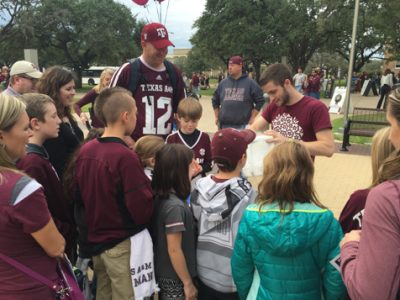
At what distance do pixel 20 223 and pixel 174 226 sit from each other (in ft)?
3.09

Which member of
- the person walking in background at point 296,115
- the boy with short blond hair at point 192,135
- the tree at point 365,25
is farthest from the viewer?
the tree at point 365,25

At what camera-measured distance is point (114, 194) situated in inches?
91.7

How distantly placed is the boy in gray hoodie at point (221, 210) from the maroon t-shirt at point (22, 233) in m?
0.93

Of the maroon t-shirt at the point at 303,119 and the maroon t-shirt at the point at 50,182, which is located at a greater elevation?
the maroon t-shirt at the point at 303,119

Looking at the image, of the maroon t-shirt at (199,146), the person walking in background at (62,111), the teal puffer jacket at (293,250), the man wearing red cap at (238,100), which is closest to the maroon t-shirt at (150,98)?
the maroon t-shirt at (199,146)

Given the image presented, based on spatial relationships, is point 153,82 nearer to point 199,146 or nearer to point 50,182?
point 199,146

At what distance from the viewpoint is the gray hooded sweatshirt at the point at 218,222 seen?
2334 millimetres

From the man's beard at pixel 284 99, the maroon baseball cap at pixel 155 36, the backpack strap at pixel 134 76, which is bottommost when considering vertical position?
the man's beard at pixel 284 99

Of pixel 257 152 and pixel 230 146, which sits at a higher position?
pixel 230 146

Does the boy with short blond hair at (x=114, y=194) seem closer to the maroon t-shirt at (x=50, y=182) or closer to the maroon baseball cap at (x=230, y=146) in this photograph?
the maroon t-shirt at (x=50, y=182)

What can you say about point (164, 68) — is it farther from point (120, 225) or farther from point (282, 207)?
point (282, 207)

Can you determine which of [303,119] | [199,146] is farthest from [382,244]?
[199,146]

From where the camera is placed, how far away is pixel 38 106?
2.57m

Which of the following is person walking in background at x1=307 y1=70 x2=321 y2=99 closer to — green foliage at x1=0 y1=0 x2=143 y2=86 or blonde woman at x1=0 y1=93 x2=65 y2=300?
blonde woman at x1=0 y1=93 x2=65 y2=300
